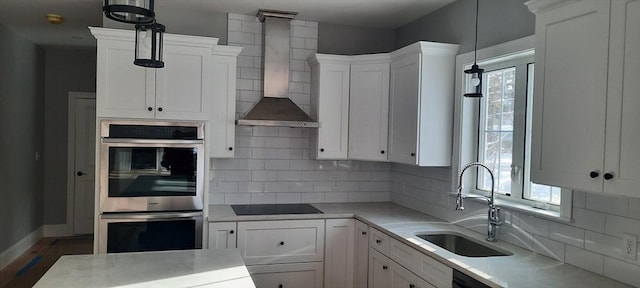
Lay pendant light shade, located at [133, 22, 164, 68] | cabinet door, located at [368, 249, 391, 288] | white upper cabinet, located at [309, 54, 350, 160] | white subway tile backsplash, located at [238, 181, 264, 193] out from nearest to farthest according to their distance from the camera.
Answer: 1. pendant light shade, located at [133, 22, 164, 68]
2. cabinet door, located at [368, 249, 391, 288]
3. white upper cabinet, located at [309, 54, 350, 160]
4. white subway tile backsplash, located at [238, 181, 264, 193]

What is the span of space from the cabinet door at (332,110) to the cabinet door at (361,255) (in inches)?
28.1

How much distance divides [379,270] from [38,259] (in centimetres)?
417

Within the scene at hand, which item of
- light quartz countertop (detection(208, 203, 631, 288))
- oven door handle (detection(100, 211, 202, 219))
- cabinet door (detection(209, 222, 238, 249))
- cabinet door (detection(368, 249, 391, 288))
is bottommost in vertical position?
cabinet door (detection(368, 249, 391, 288))

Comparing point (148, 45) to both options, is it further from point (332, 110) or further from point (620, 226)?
point (620, 226)

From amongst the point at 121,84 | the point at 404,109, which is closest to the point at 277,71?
the point at 404,109

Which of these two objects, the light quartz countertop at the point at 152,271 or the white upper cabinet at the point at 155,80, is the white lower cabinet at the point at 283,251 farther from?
the light quartz countertop at the point at 152,271

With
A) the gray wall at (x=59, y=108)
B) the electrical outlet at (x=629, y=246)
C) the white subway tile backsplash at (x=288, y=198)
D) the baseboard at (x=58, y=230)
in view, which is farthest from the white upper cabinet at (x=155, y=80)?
the baseboard at (x=58, y=230)

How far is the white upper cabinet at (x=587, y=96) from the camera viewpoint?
6.04 ft

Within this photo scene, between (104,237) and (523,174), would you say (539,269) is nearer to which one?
(523,174)

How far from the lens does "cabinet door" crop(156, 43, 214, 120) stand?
358cm

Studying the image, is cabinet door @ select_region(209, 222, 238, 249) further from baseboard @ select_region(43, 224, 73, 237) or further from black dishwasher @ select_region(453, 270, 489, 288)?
baseboard @ select_region(43, 224, 73, 237)

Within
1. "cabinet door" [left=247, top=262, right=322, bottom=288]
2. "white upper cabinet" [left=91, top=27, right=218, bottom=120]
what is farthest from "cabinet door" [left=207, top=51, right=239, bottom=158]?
"cabinet door" [left=247, top=262, right=322, bottom=288]

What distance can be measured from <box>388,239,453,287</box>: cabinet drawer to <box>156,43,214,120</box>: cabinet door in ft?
5.69

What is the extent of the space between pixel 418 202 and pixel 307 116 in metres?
1.23
